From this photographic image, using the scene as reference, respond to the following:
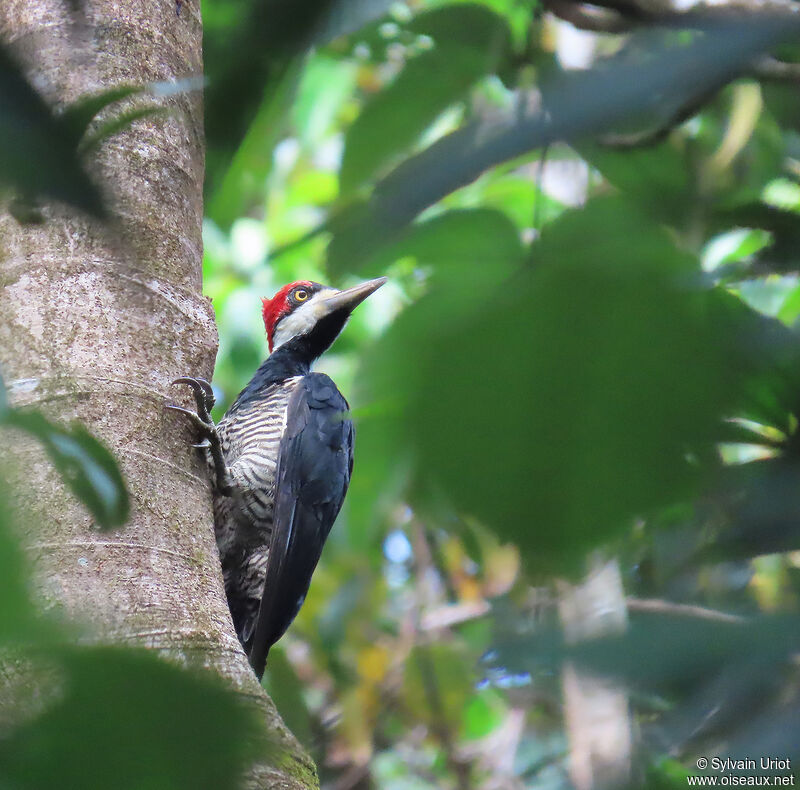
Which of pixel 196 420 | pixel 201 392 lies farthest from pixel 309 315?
pixel 196 420

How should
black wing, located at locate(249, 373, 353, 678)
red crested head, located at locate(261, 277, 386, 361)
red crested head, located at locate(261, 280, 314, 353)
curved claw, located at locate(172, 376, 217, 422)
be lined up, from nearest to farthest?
curved claw, located at locate(172, 376, 217, 422) < black wing, located at locate(249, 373, 353, 678) < red crested head, located at locate(261, 277, 386, 361) < red crested head, located at locate(261, 280, 314, 353)

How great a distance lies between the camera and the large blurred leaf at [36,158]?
28 centimetres

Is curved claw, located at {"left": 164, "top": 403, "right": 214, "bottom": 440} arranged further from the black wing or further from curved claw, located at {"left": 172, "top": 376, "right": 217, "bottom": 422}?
the black wing

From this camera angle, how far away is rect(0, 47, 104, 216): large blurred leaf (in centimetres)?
28

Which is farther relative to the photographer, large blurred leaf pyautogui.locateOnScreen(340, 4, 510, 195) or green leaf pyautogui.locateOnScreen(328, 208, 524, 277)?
large blurred leaf pyautogui.locateOnScreen(340, 4, 510, 195)

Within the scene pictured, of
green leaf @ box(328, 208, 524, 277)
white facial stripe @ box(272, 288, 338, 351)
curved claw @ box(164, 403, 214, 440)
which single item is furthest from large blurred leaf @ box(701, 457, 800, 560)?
white facial stripe @ box(272, 288, 338, 351)

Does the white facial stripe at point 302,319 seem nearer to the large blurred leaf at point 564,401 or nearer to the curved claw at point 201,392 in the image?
the curved claw at point 201,392

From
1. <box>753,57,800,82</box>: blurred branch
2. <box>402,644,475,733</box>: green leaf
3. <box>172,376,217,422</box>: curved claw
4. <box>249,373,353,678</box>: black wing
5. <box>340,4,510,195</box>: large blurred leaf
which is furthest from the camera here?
<box>402,644,475,733</box>: green leaf

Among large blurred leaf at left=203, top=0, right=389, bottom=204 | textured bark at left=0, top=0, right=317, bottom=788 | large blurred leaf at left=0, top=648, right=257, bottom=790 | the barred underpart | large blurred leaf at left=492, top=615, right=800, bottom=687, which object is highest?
large blurred leaf at left=203, top=0, right=389, bottom=204

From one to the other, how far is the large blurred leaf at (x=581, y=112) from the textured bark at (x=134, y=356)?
3.44ft

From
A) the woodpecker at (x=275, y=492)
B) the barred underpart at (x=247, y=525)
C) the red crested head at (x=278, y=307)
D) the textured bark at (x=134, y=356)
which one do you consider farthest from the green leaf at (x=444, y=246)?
the red crested head at (x=278, y=307)

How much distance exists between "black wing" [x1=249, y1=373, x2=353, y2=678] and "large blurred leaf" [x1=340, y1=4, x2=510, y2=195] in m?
1.96

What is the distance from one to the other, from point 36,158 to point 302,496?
2.60 m

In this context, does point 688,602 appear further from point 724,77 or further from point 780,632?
point 724,77
